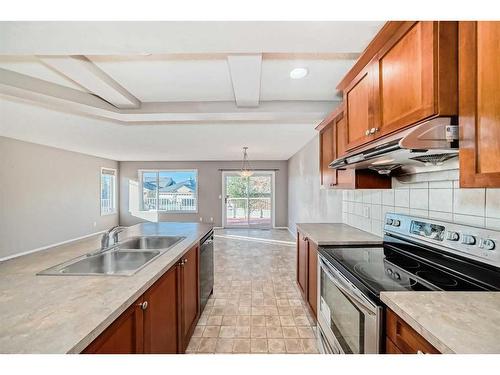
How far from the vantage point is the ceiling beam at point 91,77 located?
168 cm

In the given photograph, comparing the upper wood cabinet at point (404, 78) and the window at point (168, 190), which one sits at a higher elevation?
the upper wood cabinet at point (404, 78)

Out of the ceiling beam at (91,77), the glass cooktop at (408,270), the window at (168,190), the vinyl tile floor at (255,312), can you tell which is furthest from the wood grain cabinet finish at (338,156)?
the window at (168,190)

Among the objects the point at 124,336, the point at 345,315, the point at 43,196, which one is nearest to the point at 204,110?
the point at 124,336

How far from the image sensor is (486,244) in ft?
3.63

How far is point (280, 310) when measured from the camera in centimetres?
253

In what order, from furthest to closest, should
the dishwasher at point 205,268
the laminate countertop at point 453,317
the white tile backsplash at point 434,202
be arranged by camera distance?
the dishwasher at point 205,268
the white tile backsplash at point 434,202
the laminate countertop at point 453,317

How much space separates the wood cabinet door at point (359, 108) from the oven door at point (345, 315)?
93 cm

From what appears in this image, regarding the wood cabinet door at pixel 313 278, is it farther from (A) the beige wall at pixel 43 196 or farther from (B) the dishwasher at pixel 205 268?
(A) the beige wall at pixel 43 196

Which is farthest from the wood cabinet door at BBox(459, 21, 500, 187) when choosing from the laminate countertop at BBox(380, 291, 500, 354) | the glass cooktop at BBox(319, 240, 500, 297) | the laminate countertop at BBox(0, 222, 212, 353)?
the laminate countertop at BBox(0, 222, 212, 353)

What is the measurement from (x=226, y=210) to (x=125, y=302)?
7016mm

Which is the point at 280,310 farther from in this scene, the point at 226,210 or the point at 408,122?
the point at 226,210

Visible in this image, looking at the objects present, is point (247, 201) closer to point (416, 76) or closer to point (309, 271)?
point (309, 271)

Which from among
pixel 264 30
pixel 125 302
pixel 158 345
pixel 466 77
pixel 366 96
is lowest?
pixel 158 345
